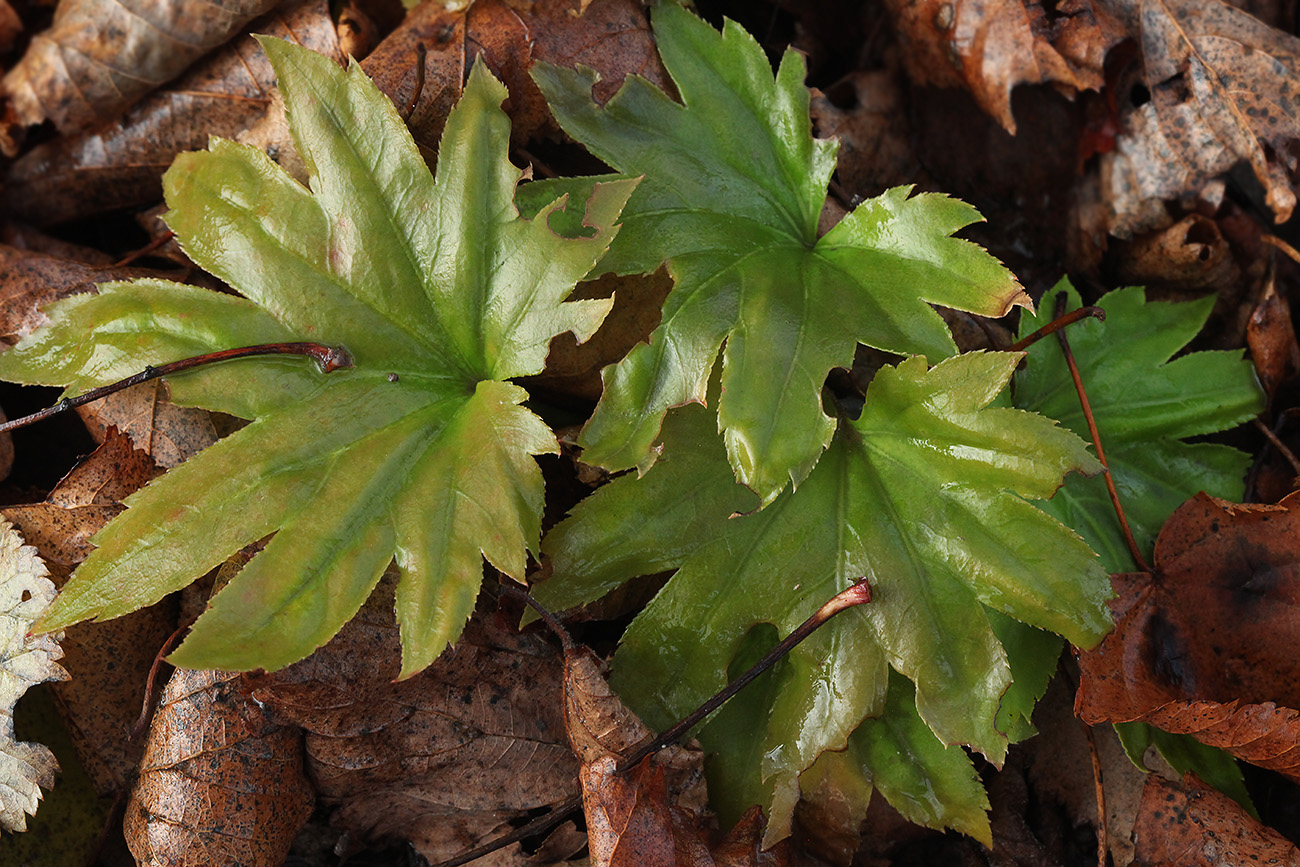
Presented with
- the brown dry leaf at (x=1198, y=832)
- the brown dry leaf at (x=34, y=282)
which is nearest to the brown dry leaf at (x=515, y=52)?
the brown dry leaf at (x=34, y=282)

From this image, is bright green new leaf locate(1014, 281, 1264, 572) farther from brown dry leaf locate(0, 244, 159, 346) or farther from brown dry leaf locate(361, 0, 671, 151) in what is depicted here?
brown dry leaf locate(0, 244, 159, 346)

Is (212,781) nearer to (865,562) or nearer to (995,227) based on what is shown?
(865,562)

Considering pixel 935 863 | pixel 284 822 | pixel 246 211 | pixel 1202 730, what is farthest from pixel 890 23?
pixel 284 822

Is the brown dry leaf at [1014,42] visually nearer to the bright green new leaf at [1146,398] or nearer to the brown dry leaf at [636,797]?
the bright green new leaf at [1146,398]

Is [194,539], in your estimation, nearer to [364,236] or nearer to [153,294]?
[153,294]

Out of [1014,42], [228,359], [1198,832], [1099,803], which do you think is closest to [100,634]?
[228,359]
